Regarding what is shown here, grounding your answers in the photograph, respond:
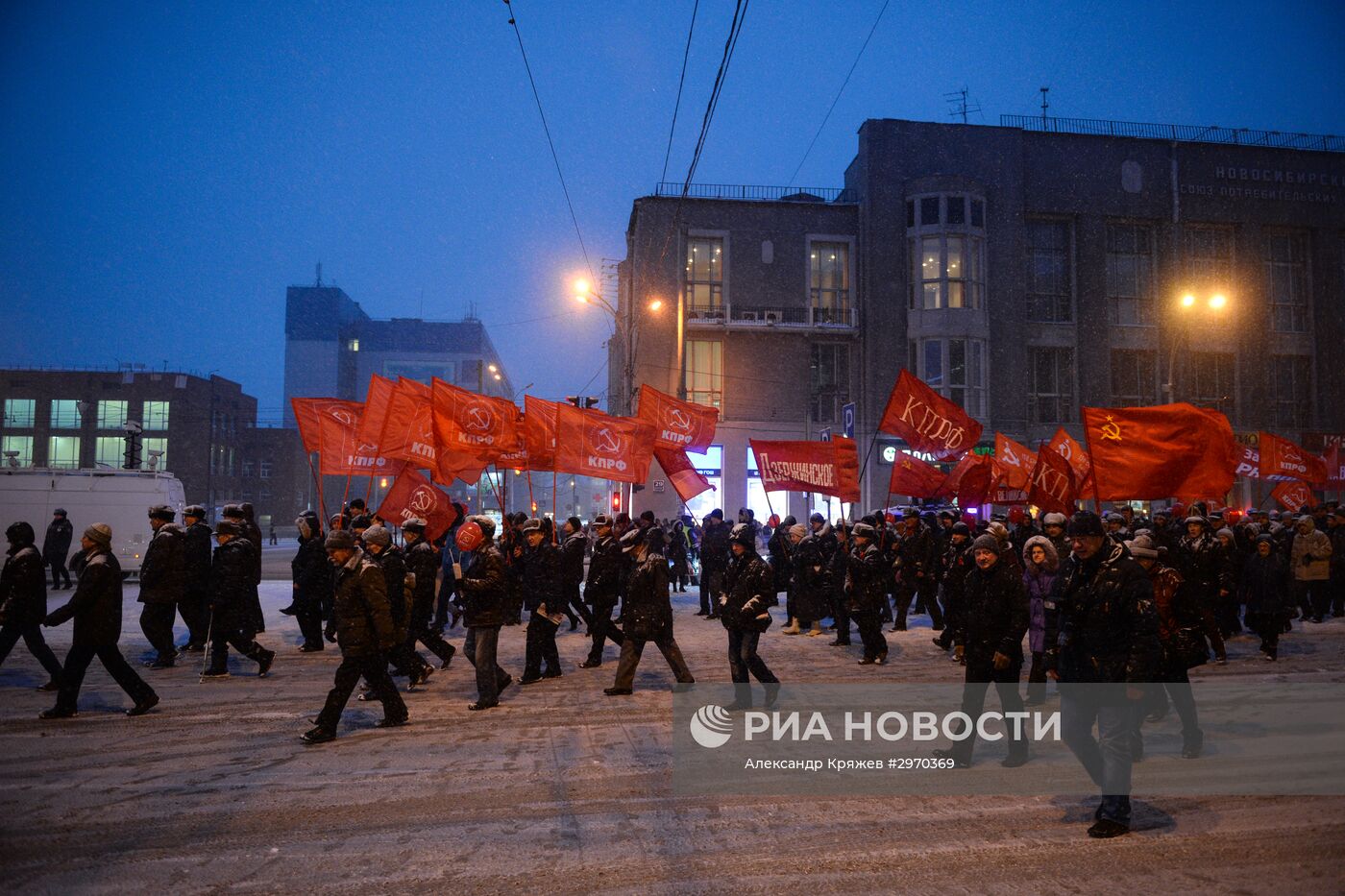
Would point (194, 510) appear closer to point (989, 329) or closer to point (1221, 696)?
point (1221, 696)

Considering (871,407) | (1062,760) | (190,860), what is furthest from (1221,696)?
(871,407)

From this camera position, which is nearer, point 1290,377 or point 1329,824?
point 1329,824

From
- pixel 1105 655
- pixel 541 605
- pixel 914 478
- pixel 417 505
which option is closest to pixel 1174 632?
pixel 1105 655

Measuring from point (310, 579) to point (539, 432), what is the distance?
4.14 metres

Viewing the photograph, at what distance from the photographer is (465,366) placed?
336 feet

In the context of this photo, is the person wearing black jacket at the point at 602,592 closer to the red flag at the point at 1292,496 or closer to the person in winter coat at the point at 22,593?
the person in winter coat at the point at 22,593

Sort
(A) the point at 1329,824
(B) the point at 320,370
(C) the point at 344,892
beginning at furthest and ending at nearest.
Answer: (B) the point at 320,370
(A) the point at 1329,824
(C) the point at 344,892

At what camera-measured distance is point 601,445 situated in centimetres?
1353

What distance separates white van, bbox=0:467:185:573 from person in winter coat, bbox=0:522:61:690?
1413 cm

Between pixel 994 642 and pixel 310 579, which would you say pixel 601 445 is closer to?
pixel 310 579

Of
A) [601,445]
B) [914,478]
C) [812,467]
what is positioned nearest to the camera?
[601,445]

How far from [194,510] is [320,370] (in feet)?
302

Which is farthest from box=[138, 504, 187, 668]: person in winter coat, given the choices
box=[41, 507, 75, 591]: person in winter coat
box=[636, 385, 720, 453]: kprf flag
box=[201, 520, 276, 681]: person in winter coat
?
box=[41, 507, 75, 591]: person in winter coat

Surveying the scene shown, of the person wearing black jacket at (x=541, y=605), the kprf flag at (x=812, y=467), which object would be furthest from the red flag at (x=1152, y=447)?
the person wearing black jacket at (x=541, y=605)
